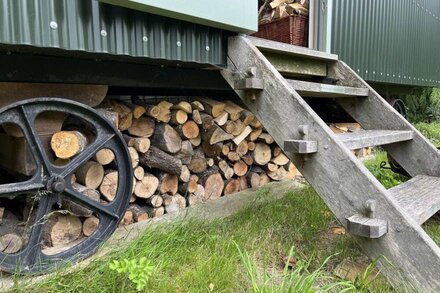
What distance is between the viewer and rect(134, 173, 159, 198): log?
7.86 ft

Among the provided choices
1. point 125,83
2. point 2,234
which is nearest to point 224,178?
point 125,83

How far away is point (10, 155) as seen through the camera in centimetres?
198

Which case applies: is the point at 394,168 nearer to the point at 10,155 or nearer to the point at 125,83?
the point at 125,83

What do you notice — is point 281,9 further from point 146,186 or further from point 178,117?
point 146,186

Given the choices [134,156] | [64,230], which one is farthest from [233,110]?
[64,230]

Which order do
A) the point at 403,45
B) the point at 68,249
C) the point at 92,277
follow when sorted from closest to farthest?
the point at 92,277 → the point at 68,249 → the point at 403,45

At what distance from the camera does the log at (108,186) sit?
2.18 m

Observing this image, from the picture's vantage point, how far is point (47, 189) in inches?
63.8

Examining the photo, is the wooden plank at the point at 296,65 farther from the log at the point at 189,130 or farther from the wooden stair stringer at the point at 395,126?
the log at the point at 189,130

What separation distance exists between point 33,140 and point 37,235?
1.41 feet

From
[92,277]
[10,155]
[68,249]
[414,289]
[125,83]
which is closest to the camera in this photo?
[414,289]

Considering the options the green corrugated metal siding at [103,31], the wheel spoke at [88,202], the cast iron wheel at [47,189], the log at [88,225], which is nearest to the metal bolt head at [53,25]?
the green corrugated metal siding at [103,31]

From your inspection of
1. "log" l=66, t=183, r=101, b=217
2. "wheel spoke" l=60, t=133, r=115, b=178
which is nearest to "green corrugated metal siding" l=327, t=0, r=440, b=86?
"wheel spoke" l=60, t=133, r=115, b=178

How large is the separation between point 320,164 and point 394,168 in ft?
4.86
